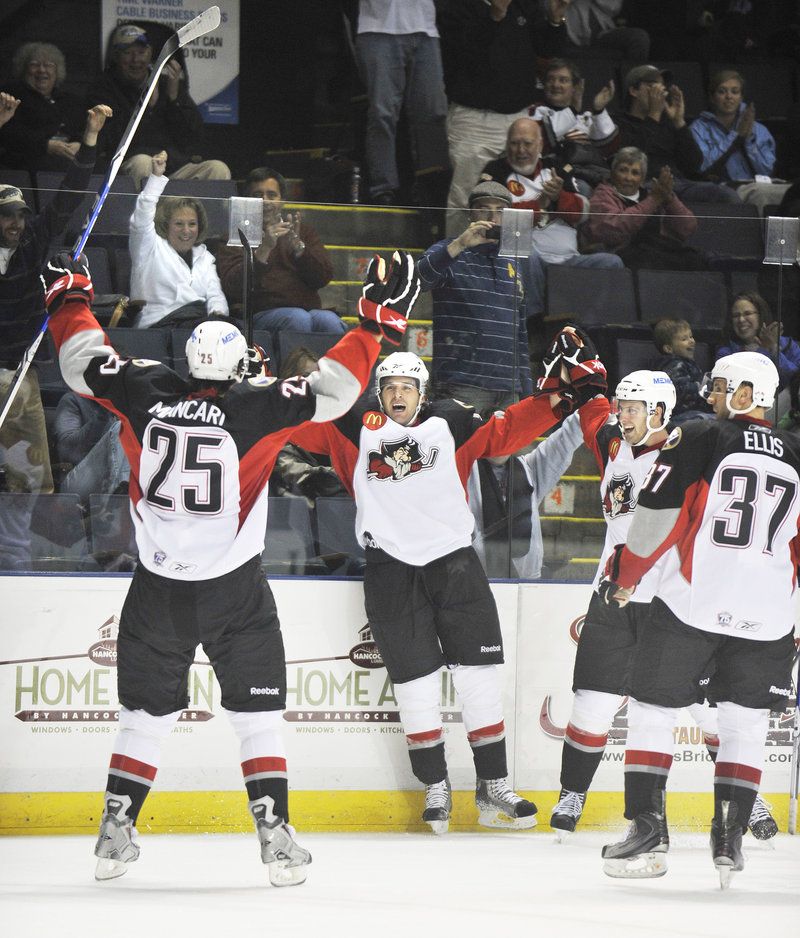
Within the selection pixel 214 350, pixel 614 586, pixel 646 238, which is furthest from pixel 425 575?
pixel 646 238

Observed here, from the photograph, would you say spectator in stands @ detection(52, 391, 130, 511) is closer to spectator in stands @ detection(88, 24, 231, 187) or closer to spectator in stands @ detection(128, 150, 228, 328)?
spectator in stands @ detection(128, 150, 228, 328)

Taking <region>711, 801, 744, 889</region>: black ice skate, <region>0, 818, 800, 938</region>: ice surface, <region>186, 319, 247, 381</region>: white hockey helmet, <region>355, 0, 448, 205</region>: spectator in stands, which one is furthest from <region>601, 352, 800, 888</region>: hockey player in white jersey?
<region>355, 0, 448, 205</region>: spectator in stands

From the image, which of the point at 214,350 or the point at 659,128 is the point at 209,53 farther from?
the point at 214,350

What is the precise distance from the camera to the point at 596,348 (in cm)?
470

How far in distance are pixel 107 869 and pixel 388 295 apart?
177 cm

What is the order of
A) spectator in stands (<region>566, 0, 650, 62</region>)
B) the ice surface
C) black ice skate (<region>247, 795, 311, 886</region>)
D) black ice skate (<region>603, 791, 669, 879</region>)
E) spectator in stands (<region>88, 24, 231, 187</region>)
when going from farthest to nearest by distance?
spectator in stands (<region>566, 0, 650, 62</region>), spectator in stands (<region>88, 24, 231, 187</region>), black ice skate (<region>603, 791, 669, 879</region>), black ice skate (<region>247, 795, 311, 886</region>), the ice surface

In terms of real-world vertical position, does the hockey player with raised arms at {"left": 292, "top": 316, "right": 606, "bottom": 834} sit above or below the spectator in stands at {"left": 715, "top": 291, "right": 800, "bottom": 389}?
below

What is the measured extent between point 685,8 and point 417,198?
289cm

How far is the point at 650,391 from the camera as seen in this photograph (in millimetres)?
4426

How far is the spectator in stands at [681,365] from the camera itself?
185 inches

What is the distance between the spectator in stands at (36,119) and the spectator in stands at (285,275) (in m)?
1.67

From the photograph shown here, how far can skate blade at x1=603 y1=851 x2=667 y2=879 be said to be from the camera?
12.5 ft

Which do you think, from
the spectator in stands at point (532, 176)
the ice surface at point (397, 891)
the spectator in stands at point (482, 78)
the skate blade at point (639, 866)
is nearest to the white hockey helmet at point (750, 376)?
the skate blade at point (639, 866)

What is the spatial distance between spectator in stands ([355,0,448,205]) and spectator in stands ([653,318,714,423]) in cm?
186
